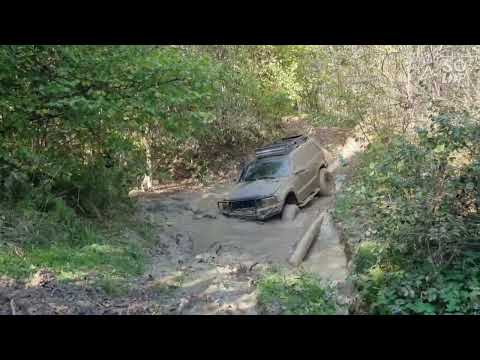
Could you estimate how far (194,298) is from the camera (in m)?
5.78

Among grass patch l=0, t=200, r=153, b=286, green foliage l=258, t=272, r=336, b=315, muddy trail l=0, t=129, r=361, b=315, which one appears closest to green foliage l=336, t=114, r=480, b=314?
green foliage l=258, t=272, r=336, b=315

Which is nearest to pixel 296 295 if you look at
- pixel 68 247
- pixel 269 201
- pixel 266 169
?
pixel 68 247

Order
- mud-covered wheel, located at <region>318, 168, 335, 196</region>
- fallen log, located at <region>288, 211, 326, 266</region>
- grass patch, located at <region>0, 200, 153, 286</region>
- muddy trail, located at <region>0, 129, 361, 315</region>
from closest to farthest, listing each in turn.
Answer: muddy trail, located at <region>0, 129, 361, 315</region>, grass patch, located at <region>0, 200, 153, 286</region>, fallen log, located at <region>288, 211, 326, 266</region>, mud-covered wheel, located at <region>318, 168, 335, 196</region>

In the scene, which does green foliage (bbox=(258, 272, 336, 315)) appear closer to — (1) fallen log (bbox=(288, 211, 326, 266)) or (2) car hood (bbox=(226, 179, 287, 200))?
(1) fallen log (bbox=(288, 211, 326, 266))

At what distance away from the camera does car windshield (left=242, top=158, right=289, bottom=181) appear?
40.9ft

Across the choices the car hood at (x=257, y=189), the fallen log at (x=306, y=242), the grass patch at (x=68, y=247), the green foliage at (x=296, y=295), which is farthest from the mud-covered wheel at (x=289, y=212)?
the green foliage at (x=296, y=295)

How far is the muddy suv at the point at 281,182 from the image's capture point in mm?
11594

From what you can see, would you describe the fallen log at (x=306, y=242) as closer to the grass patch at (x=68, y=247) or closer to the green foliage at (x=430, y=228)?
the green foliage at (x=430, y=228)

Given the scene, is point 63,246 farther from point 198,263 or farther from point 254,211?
point 254,211

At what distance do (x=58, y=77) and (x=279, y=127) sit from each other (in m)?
14.0

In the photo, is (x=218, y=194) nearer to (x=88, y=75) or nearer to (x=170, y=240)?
(x=170, y=240)

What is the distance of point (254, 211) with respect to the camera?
459 inches

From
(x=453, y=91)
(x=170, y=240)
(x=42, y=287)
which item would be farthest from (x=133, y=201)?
(x=453, y=91)

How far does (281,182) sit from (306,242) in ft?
8.99
